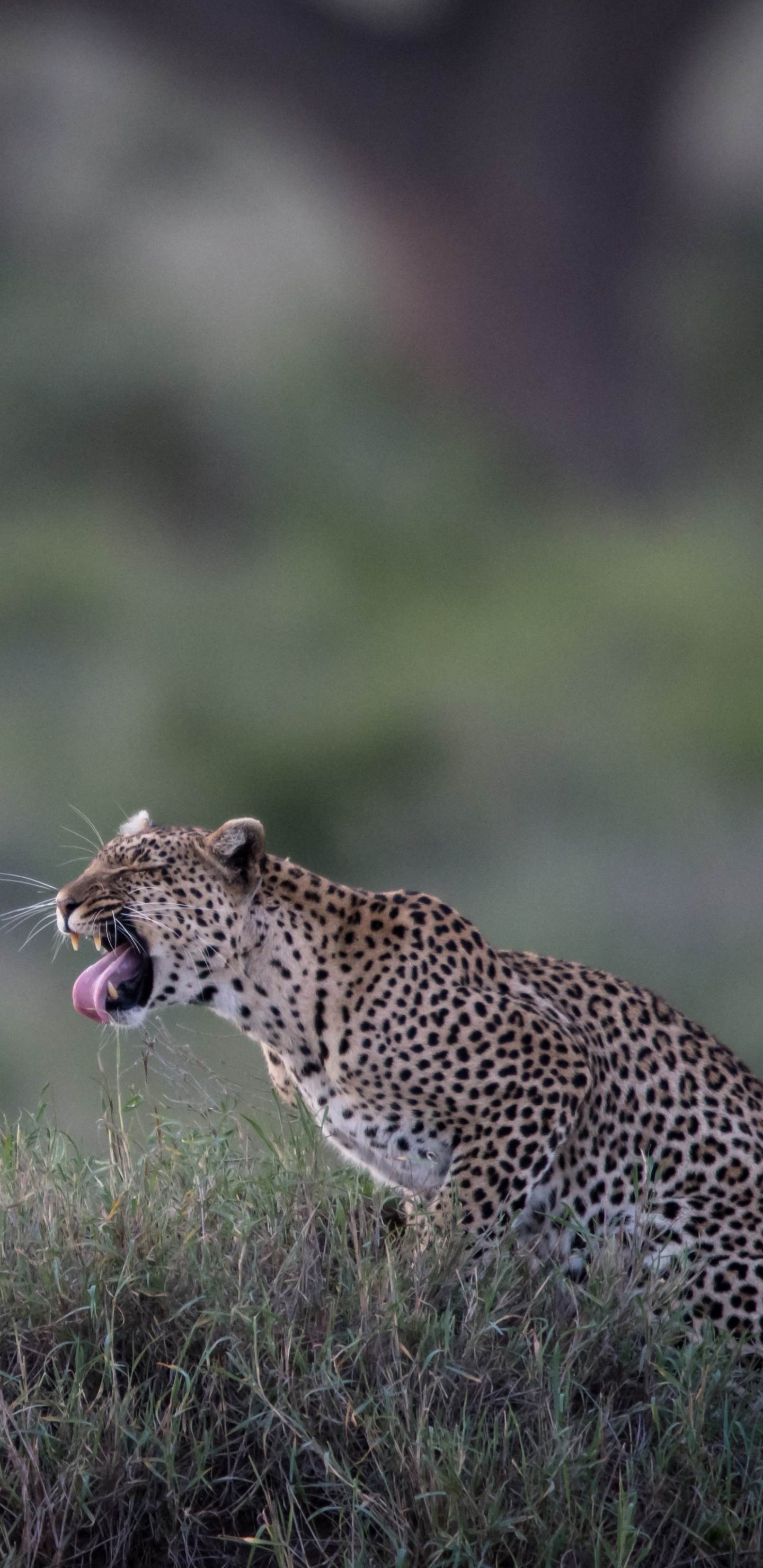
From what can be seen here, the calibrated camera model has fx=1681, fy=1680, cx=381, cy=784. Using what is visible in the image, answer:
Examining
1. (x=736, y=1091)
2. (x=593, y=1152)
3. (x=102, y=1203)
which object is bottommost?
(x=102, y=1203)

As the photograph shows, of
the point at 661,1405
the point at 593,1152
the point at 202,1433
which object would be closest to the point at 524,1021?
the point at 593,1152

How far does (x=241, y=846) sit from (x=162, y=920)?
345mm

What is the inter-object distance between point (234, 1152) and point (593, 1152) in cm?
116

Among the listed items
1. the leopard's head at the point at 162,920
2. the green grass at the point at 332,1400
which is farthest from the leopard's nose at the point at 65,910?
the green grass at the point at 332,1400

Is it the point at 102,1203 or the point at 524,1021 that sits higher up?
the point at 524,1021

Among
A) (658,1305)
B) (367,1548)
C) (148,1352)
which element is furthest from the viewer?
(658,1305)

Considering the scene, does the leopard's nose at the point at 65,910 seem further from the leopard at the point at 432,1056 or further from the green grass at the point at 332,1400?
the green grass at the point at 332,1400

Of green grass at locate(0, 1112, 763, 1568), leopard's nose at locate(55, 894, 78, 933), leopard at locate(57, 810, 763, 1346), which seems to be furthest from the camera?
leopard's nose at locate(55, 894, 78, 933)

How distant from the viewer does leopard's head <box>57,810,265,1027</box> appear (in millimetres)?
5277

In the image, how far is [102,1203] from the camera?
491cm

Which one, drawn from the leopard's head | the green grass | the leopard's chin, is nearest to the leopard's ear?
the leopard's head

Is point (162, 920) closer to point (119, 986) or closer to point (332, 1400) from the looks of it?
point (119, 986)

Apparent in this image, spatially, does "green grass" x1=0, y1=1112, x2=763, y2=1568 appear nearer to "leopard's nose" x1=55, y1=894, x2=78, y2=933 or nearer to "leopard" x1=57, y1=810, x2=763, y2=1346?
"leopard" x1=57, y1=810, x2=763, y2=1346

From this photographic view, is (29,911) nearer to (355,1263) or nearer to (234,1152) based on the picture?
(234,1152)
